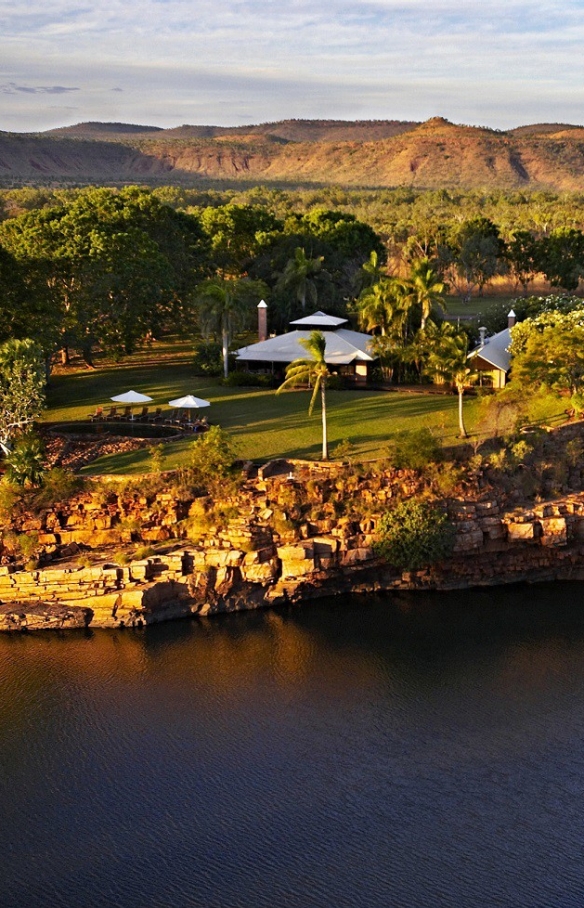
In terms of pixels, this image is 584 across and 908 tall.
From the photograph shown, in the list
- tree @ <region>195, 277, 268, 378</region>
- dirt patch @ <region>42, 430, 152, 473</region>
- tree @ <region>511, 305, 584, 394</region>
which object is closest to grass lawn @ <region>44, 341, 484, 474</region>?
dirt patch @ <region>42, 430, 152, 473</region>

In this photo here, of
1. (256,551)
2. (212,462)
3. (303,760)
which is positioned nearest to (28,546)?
(212,462)

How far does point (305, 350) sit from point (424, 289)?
673cm

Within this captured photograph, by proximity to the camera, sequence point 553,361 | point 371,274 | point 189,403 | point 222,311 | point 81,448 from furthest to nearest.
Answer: point 371,274 < point 222,311 < point 553,361 < point 189,403 < point 81,448

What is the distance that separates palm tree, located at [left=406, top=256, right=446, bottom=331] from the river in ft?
66.8

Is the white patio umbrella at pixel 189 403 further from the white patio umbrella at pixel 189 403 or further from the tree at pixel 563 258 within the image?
the tree at pixel 563 258

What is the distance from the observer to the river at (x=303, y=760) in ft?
68.5

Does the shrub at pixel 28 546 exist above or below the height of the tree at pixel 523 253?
below

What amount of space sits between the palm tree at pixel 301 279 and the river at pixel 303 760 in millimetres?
28100

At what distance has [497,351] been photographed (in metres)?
47.5

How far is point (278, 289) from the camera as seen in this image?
194 feet

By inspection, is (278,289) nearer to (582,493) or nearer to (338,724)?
(582,493)

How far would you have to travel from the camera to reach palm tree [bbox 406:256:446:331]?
4966 cm

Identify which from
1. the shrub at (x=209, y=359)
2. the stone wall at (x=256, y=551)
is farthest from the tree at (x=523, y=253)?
the stone wall at (x=256, y=551)

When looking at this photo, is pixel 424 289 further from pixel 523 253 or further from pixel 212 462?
pixel 523 253
